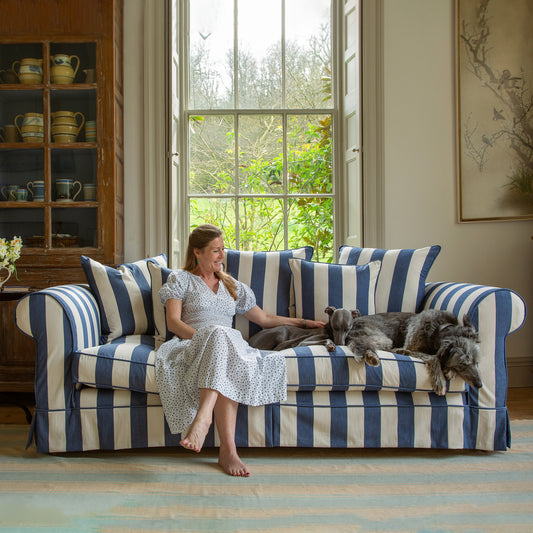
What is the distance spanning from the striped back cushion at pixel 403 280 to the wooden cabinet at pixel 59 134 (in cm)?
166

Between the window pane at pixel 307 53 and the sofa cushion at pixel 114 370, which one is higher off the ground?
the window pane at pixel 307 53

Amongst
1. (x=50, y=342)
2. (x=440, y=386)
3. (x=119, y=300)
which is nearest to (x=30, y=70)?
(x=119, y=300)

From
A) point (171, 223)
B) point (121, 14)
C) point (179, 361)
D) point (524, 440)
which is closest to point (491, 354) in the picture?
point (524, 440)

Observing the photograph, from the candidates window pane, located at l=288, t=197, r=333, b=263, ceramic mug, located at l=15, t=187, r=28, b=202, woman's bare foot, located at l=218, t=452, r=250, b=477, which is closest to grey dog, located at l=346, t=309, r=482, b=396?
woman's bare foot, located at l=218, t=452, r=250, b=477

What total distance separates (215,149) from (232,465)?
241cm

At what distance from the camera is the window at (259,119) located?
367cm

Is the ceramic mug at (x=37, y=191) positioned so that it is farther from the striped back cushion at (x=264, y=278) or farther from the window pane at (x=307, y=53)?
the window pane at (x=307, y=53)

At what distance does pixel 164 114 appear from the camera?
3.42m

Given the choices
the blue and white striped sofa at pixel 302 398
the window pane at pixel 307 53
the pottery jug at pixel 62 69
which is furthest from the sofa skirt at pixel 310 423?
the window pane at pixel 307 53

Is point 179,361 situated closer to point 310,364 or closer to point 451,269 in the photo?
point 310,364

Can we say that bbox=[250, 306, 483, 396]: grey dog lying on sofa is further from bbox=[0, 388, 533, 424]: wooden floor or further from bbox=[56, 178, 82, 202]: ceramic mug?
bbox=[56, 178, 82, 202]: ceramic mug

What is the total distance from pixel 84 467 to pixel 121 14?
9.37 feet

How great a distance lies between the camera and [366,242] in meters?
3.45

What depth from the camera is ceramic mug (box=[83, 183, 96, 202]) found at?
3.24 m
